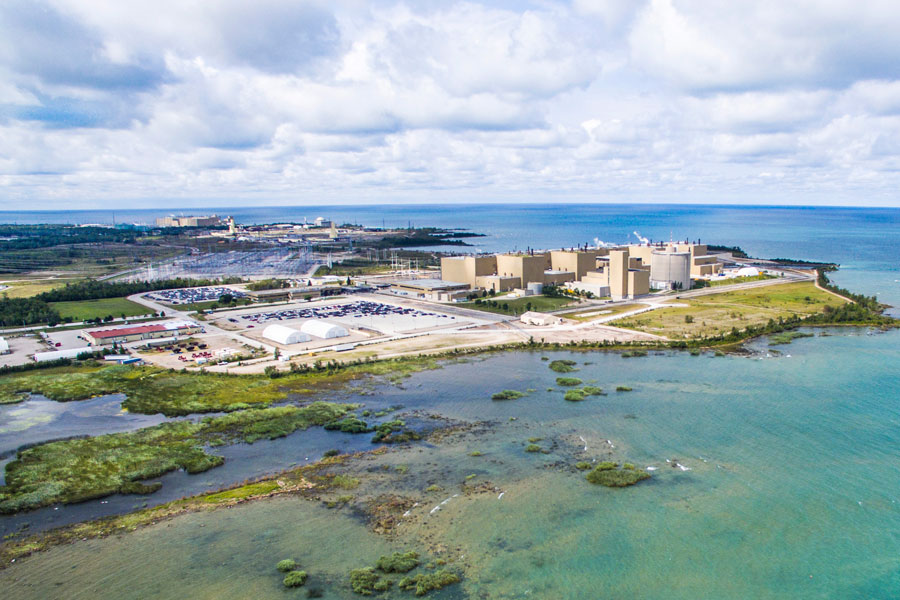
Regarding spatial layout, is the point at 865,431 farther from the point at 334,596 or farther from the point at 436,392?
the point at 334,596

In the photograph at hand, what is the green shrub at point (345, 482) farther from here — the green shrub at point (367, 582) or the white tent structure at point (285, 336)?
the white tent structure at point (285, 336)

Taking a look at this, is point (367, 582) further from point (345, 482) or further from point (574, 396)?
point (574, 396)

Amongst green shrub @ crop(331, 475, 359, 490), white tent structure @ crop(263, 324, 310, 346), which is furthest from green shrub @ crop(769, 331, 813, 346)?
white tent structure @ crop(263, 324, 310, 346)

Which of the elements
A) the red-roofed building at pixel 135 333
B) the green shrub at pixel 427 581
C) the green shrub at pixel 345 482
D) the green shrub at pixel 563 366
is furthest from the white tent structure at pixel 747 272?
the green shrub at pixel 427 581

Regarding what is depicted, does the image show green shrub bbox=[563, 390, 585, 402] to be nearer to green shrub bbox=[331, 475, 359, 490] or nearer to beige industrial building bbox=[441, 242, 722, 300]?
green shrub bbox=[331, 475, 359, 490]

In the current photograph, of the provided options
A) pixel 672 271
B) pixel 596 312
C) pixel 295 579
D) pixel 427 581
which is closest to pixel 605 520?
pixel 427 581

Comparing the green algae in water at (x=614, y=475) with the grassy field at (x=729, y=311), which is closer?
the green algae in water at (x=614, y=475)
